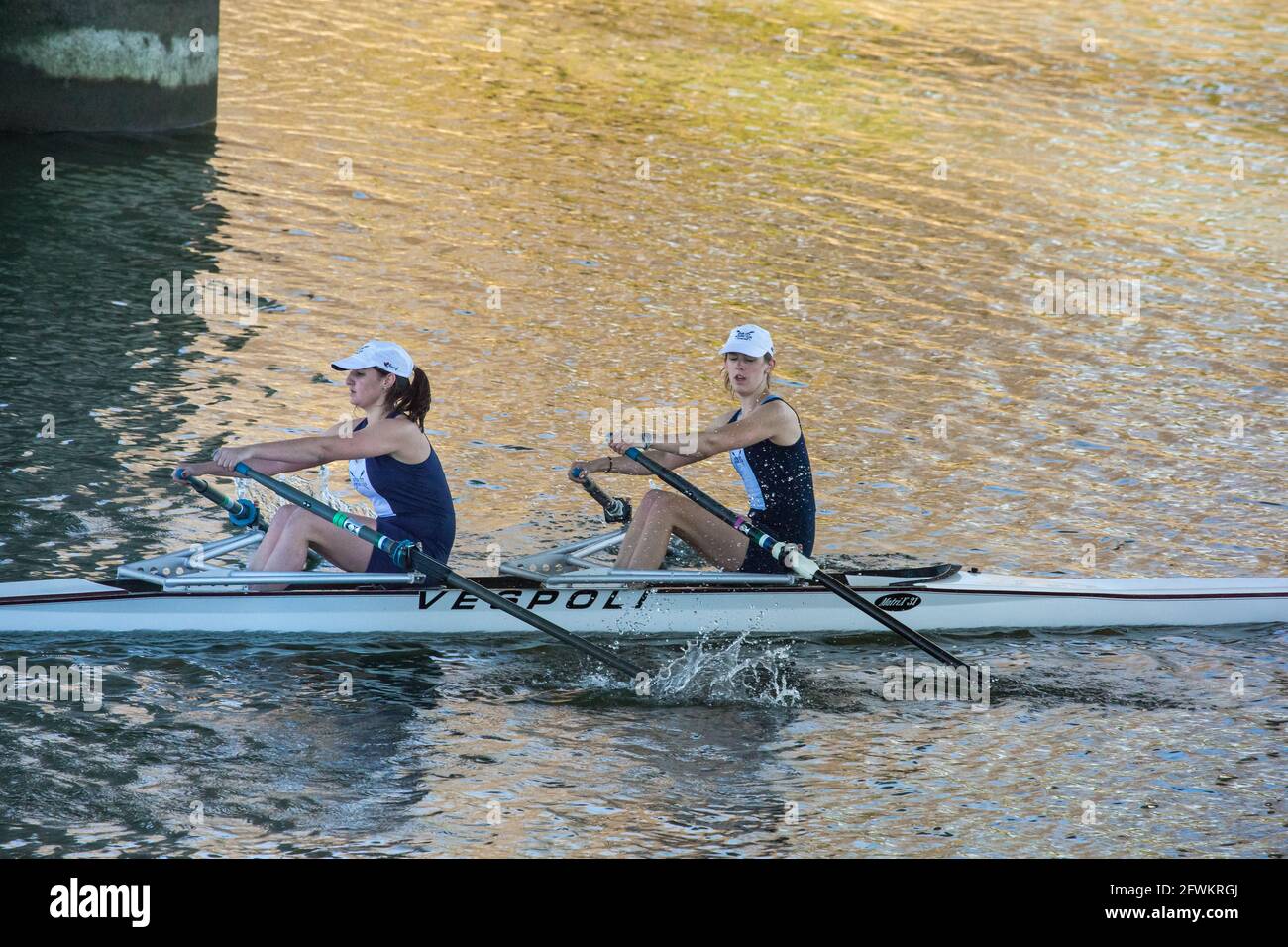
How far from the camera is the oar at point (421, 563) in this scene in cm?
840

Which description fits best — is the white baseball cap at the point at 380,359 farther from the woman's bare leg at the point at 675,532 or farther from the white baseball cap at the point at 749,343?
the white baseball cap at the point at 749,343

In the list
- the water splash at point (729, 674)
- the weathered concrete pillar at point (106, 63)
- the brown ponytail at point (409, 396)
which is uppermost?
the weathered concrete pillar at point (106, 63)

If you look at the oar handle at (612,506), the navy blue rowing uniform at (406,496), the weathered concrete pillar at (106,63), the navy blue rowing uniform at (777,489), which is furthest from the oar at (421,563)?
the weathered concrete pillar at (106,63)

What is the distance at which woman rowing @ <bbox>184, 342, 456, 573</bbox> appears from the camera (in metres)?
8.62

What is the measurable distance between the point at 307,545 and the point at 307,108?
46.6 feet

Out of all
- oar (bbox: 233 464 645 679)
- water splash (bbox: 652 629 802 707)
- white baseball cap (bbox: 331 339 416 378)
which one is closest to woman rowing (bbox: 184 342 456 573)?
white baseball cap (bbox: 331 339 416 378)

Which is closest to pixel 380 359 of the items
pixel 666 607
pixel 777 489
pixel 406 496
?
pixel 406 496

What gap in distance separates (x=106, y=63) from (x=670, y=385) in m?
9.75

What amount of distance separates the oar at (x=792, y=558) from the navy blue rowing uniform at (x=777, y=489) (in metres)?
0.22

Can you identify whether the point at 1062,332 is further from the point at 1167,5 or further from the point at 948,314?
the point at 1167,5

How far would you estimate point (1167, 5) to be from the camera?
3428 centimetres

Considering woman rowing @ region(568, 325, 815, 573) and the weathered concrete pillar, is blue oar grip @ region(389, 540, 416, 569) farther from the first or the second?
the weathered concrete pillar
